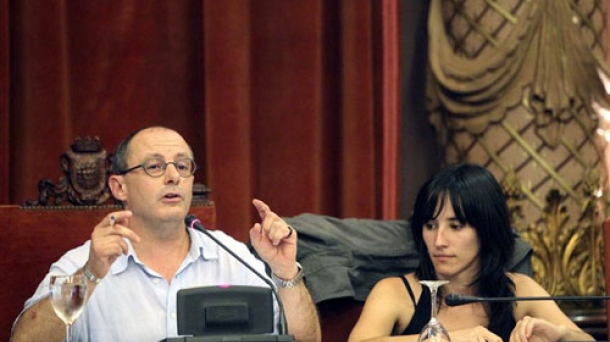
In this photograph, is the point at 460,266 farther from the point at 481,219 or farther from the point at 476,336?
the point at 476,336

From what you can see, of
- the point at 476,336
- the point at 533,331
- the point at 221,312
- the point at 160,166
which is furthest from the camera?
the point at 160,166

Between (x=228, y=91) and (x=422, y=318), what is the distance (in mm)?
1060

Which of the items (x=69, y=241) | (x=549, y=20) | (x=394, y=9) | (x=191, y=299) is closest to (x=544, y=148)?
(x=549, y=20)

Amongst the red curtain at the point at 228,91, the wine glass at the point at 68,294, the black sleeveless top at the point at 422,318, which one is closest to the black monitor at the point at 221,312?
the wine glass at the point at 68,294

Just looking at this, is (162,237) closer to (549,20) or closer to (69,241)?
(69,241)

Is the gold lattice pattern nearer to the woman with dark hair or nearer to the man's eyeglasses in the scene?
the woman with dark hair

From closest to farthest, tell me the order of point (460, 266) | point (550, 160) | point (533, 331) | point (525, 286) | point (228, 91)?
point (533, 331) → point (460, 266) → point (525, 286) → point (550, 160) → point (228, 91)

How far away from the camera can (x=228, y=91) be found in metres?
3.73

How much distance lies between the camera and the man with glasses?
273 cm

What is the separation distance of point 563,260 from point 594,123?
1.37 feet

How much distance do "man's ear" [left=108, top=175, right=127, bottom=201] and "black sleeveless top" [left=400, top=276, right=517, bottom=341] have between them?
75 centimetres

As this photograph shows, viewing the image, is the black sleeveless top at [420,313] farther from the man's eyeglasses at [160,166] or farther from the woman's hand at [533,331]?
the man's eyeglasses at [160,166]

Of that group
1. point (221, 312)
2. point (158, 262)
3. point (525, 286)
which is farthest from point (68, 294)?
point (525, 286)

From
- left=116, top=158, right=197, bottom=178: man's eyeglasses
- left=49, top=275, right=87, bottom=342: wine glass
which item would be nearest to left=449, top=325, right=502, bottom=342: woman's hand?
left=116, top=158, right=197, bottom=178: man's eyeglasses
